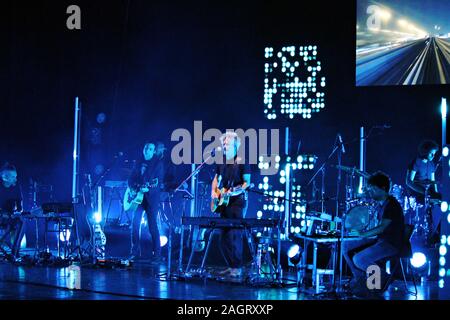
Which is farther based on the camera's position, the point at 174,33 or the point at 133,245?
the point at 174,33

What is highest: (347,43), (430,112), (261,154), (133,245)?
(347,43)

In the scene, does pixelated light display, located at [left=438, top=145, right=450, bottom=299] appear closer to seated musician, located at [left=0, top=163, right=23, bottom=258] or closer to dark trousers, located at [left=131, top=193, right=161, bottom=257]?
dark trousers, located at [left=131, top=193, right=161, bottom=257]

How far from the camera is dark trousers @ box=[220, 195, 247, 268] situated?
8.05m

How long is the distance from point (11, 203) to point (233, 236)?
3.55m

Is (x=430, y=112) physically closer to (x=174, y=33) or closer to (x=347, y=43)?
(x=347, y=43)

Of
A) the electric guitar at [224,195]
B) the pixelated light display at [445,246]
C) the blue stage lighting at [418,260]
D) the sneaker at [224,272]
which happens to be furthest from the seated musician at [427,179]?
the sneaker at [224,272]

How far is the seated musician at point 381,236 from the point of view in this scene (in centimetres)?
656

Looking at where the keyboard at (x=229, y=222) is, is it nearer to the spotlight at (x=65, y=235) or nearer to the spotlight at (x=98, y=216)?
the spotlight at (x=65, y=235)
